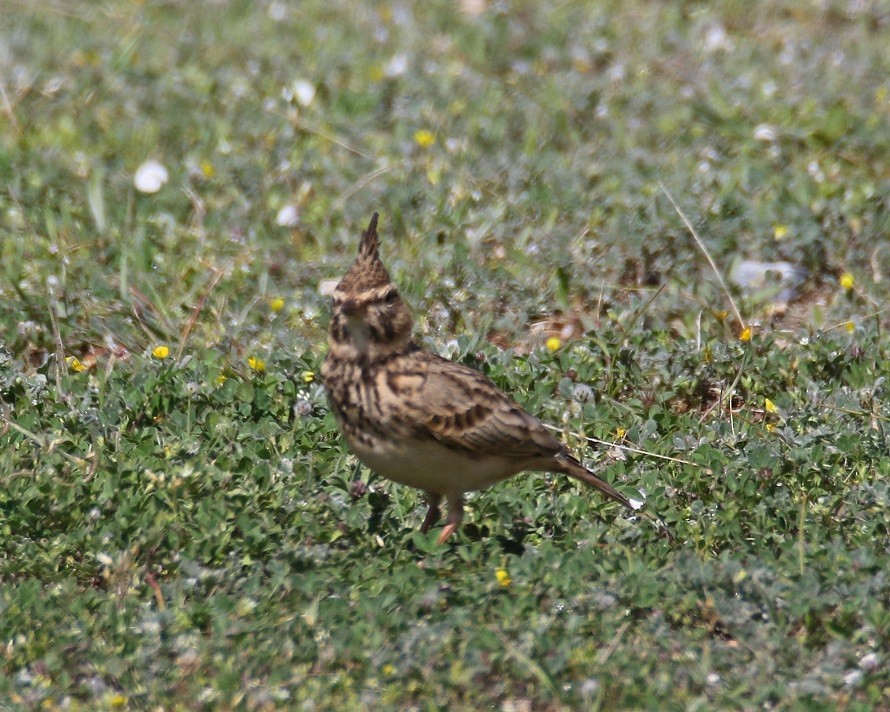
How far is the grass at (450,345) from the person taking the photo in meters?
4.66

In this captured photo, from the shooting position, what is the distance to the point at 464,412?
530cm

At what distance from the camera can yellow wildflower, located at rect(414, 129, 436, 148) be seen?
29.7ft

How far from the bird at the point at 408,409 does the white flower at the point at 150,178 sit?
344 centimetres

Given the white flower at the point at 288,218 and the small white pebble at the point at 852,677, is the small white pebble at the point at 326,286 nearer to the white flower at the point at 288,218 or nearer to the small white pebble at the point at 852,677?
the white flower at the point at 288,218

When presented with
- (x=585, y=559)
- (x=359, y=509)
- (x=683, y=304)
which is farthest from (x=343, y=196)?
(x=585, y=559)

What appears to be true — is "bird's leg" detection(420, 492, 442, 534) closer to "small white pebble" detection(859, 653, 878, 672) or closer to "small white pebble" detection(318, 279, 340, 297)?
"small white pebble" detection(859, 653, 878, 672)

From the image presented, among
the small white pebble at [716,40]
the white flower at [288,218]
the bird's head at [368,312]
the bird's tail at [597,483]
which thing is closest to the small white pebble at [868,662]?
the bird's tail at [597,483]

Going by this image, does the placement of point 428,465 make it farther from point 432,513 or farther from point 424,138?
point 424,138

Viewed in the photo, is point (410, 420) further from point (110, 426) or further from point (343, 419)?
point (110, 426)

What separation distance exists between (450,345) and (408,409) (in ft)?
5.53

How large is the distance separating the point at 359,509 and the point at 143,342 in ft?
6.69

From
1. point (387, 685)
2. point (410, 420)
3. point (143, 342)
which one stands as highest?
point (410, 420)

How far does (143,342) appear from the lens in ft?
23.4

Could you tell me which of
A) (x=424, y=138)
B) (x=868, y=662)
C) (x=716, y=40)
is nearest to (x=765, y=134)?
(x=716, y=40)
